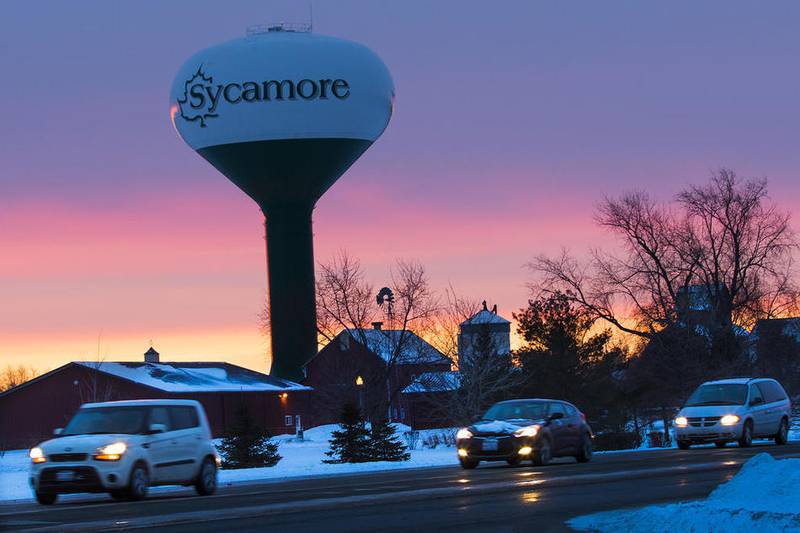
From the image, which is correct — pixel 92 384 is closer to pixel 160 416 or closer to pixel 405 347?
pixel 405 347

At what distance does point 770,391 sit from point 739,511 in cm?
2497

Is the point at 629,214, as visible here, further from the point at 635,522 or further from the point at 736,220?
the point at 635,522

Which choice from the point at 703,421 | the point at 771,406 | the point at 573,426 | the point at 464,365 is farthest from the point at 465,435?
the point at 464,365

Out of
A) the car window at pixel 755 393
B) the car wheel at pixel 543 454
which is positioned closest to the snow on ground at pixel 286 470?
the car wheel at pixel 543 454

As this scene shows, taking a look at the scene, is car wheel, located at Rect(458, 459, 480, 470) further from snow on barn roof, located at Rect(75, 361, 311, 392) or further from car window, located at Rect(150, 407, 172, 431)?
snow on barn roof, located at Rect(75, 361, 311, 392)

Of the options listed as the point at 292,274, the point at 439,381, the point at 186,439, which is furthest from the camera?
the point at 292,274

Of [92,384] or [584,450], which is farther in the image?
[92,384]

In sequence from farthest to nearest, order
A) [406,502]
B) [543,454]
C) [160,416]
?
[543,454], [160,416], [406,502]

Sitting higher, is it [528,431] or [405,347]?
[405,347]

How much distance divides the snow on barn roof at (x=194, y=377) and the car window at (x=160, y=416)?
2101 inches

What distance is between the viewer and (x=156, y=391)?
7694 cm

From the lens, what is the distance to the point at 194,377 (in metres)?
81.6

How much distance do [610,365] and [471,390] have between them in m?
10.8

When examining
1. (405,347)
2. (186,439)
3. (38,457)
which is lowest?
(38,457)
